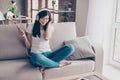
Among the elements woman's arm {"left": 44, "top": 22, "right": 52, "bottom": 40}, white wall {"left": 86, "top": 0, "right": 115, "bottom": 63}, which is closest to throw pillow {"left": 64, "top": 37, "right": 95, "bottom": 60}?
woman's arm {"left": 44, "top": 22, "right": 52, "bottom": 40}

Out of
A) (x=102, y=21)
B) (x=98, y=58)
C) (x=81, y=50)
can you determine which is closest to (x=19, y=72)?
(x=81, y=50)

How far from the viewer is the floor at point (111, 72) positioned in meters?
2.92

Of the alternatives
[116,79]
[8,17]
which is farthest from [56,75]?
[8,17]

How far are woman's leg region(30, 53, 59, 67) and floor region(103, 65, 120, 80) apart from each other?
107cm

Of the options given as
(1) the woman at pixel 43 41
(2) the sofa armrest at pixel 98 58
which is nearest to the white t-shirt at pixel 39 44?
(1) the woman at pixel 43 41

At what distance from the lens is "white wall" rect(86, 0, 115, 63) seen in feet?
10.9

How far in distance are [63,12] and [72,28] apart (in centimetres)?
146

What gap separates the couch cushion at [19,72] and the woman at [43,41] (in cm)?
15

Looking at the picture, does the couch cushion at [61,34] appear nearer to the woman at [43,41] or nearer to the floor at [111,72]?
the woman at [43,41]

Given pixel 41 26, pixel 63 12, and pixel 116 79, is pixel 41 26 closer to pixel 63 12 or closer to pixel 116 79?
pixel 116 79

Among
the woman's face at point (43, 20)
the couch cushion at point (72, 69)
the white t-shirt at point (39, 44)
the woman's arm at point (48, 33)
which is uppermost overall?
the woman's face at point (43, 20)

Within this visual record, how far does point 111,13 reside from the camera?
3.44 m

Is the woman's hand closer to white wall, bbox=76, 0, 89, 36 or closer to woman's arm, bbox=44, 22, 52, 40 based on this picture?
woman's arm, bbox=44, 22, 52, 40

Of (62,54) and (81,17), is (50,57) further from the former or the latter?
(81,17)
